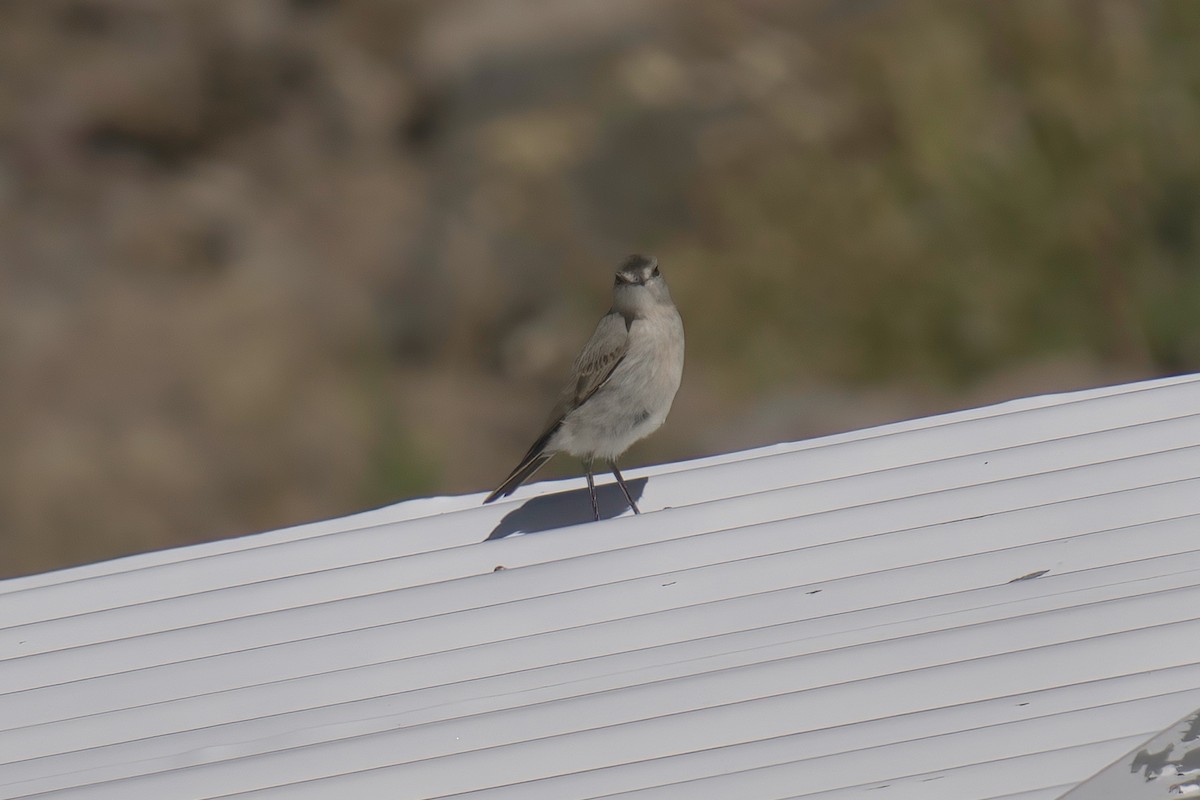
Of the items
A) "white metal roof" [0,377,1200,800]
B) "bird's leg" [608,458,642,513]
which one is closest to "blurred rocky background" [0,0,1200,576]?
"bird's leg" [608,458,642,513]

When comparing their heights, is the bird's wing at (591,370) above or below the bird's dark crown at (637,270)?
below

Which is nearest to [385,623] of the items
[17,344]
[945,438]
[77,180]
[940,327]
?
[945,438]

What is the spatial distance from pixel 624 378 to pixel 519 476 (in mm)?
840

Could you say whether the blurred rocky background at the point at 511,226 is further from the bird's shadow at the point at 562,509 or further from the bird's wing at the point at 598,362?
the bird's shadow at the point at 562,509

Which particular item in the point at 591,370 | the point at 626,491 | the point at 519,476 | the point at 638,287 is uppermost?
the point at 638,287

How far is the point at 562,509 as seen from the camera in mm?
4750

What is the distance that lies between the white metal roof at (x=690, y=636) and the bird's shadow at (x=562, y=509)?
0.02 meters

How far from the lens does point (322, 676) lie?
377 cm

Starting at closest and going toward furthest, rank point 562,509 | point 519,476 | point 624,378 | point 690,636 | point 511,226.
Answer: point 690,636, point 562,509, point 519,476, point 624,378, point 511,226

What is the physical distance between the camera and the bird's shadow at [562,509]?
14.5 feet

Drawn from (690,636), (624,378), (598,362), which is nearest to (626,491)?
(690,636)

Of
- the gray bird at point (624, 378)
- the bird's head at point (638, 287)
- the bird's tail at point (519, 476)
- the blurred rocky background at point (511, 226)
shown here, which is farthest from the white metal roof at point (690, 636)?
the blurred rocky background at point (511, 226)

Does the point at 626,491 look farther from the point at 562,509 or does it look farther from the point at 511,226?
the point at 511,226

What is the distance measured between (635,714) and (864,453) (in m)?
1.34
